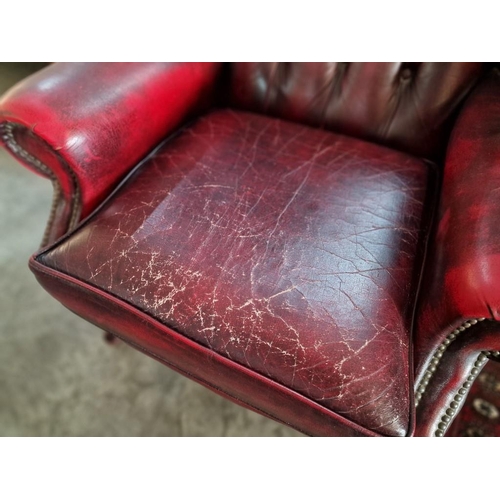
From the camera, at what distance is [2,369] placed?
943mm

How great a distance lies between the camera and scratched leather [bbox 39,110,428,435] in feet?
1.79

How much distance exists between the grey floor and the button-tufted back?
627 mm

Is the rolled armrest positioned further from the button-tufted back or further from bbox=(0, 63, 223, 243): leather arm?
bbox=(0, 63, 223, 243): leather arm

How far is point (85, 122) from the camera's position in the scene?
2.14 ft

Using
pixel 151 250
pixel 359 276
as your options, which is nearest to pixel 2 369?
pixel 151 250

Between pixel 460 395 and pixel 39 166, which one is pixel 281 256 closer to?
pixel 460 395

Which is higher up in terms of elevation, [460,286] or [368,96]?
[368,96]

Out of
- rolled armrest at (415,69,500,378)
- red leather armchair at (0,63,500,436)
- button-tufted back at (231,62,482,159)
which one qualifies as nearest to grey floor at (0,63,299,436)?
red leather armchair at (0,63,500,436)

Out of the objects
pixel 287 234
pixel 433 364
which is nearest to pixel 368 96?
pixel 287 234

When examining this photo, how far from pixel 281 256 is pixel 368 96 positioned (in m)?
0.42
